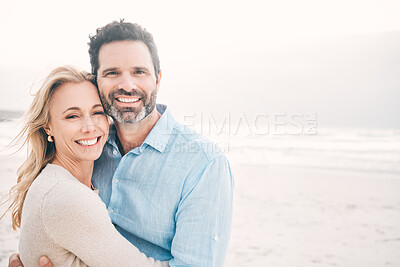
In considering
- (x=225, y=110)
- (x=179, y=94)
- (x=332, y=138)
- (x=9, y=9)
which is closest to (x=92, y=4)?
(x=9, y=9)

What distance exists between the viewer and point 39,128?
2.23 meters

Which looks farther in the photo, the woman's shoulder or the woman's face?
the woman's face

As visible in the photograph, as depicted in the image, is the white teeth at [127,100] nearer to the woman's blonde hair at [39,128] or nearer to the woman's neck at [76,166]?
the woman's blonde hair at [39,128]

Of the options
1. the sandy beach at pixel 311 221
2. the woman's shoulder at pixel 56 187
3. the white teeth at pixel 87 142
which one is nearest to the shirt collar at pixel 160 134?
the white teeth at pixel 87 142

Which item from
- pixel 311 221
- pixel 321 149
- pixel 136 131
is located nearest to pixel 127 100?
pixel 136 131

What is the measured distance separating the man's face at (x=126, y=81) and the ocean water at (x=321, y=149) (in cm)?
A: 686

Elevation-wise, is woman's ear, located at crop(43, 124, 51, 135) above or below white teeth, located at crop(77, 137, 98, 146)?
above

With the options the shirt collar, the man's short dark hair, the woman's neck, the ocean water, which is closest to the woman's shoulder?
the woman's neck

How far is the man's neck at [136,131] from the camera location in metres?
2.39

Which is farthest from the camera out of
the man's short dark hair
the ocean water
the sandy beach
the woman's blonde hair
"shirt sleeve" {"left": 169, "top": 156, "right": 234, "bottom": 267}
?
the ocean water

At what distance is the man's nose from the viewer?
7.50 ft

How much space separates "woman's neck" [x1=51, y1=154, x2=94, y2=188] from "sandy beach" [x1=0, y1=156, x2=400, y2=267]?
2712mm

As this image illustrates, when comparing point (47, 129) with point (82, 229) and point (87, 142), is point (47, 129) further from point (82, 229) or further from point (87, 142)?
point (82, 229)

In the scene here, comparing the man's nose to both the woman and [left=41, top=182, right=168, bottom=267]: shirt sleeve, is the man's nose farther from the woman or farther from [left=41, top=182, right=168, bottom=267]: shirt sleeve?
[left=41, top=182, right=168, bottom=267]: shirt sleeve
